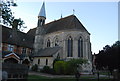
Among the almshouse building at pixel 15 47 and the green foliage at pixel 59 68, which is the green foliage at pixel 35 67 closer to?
the almshouse building at pixel 15 47

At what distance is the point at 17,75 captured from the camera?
47.8 ft

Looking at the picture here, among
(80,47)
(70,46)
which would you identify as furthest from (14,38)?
(80,47)

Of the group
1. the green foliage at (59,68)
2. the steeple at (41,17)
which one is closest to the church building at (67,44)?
the green foliage at (59,68)

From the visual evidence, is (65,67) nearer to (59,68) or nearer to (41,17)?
(59,68)

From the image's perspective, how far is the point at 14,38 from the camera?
33.7m

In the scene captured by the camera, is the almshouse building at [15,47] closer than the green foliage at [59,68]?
No

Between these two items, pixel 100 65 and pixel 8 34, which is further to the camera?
pixel 8 34

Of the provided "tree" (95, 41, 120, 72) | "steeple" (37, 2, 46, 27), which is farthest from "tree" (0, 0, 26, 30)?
"steeple" (37, 2, 46, 27)

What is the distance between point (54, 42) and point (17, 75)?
22470mm

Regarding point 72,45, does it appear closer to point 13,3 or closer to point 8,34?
point 8,34

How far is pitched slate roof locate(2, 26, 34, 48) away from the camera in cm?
3178

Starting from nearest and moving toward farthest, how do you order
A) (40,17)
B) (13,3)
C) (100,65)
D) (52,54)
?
(13,3), (100,65), (52,54), (40,17)

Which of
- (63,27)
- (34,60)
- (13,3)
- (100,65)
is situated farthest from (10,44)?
(100,65)

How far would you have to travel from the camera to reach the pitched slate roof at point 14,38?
31.8 metres
